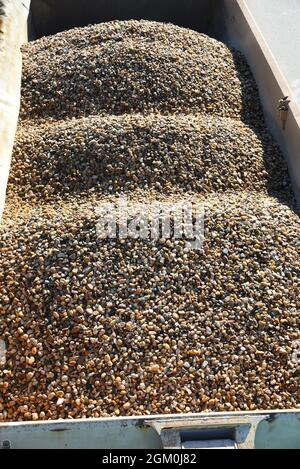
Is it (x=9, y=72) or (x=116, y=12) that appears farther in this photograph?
(x=116, y=12)

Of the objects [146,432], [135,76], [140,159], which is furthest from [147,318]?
[135,76]

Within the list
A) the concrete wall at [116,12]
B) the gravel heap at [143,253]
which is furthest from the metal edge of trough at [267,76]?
the concrete wall at [116,12]

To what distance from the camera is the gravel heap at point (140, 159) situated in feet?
11.9

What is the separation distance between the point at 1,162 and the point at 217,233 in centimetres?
159

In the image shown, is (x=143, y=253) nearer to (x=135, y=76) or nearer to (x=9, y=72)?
(x=135, y=76)

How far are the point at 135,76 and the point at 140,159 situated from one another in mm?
1009

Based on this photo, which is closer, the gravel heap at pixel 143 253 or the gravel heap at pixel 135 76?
the gravel heap at pixel 143 253

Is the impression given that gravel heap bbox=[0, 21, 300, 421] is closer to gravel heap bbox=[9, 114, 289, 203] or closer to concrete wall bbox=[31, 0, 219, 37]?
gravel heap bbox=[9, 114, 289, 203]

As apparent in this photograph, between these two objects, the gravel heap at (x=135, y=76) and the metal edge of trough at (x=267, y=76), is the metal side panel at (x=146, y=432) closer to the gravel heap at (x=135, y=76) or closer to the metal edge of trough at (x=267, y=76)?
the metal edge of trough at (x=267, y=76)

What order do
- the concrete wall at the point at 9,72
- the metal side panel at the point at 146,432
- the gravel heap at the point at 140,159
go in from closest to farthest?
the metal side panel at the point at 146,432
the gravel heap at the point at 140,159
the concrete wall at the point at 9,72

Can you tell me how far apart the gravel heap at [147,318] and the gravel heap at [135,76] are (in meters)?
1.25

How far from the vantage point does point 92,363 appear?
2664 mm

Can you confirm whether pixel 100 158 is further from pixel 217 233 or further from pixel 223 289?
pixel 223 289

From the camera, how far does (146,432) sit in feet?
7.02
